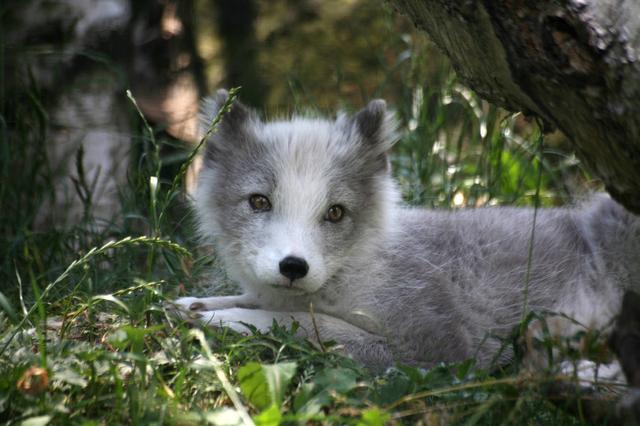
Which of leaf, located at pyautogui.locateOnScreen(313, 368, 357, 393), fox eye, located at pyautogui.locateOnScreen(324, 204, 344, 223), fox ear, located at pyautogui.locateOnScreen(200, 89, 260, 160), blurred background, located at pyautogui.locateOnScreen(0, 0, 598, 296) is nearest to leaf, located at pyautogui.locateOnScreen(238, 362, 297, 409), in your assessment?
leaf, located at pyautogui.locateOnScreen(313, 368, 357, 393)

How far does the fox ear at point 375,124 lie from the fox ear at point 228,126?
23.2 inches

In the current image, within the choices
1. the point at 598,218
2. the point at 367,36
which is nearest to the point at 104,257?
the point at 598,218

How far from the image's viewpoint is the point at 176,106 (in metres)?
7.91

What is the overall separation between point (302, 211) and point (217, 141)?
810 mm

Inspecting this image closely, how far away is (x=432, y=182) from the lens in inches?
245

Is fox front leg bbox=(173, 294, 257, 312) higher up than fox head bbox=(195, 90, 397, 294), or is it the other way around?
fox head bbox=(195, 90, 397, 294)

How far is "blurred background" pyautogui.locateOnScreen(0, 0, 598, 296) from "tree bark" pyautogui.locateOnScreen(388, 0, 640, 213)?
1273mm

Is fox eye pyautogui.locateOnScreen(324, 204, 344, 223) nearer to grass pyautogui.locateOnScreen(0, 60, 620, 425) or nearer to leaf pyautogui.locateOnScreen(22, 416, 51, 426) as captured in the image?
grass pyautogui.locateOnScreen(0, 60, 620, 425)

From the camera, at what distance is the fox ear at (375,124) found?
4.59 metres

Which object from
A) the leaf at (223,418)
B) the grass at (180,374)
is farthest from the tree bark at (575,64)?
the leaf at (223,418)

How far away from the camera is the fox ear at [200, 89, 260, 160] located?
4.54 metres

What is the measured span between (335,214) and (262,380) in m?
1.37

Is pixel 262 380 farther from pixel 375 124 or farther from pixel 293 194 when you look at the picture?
pixel 375 124

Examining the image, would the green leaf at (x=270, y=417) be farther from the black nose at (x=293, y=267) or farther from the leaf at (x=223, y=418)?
the black nose at (x=293, y=267)
